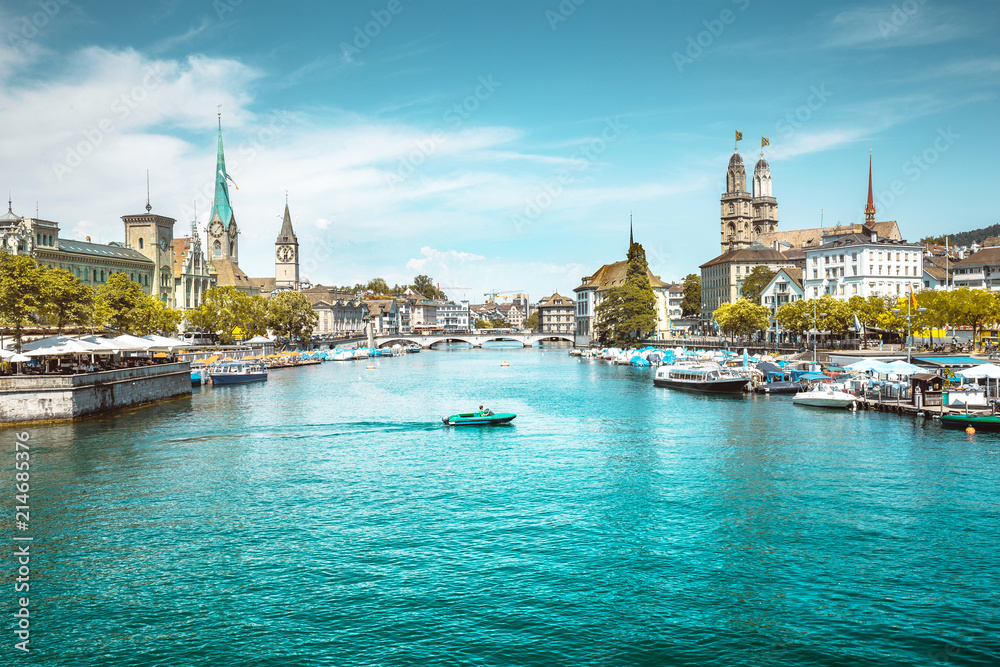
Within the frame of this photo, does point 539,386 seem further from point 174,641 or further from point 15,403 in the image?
point 174,641

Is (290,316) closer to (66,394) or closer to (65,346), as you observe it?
(65,346)

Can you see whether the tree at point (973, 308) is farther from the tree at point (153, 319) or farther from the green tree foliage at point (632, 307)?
the tree at point (153, 319)

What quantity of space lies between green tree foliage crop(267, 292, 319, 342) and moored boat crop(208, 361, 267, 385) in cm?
4660

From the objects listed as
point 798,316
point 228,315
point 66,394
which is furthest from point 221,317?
point 798,316

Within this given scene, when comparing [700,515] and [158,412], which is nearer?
[700,515]

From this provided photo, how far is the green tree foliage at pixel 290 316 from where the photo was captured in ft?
463

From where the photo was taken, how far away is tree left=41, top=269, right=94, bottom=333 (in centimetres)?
6925

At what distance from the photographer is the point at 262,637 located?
18.6 meters

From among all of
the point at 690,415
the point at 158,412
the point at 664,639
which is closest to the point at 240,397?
the point at 158,412

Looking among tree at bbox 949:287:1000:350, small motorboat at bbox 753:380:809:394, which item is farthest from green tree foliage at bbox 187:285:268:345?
tree at bbox 949:287:1000:350

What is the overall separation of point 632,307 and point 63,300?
98747 millimetres

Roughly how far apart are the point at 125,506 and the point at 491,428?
25812 mm

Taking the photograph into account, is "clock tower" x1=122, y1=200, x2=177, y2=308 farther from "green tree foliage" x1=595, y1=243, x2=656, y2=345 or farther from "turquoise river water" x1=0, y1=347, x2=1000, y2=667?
"turquoise river water" x1=0, y1=347, x2=1000, y2=667

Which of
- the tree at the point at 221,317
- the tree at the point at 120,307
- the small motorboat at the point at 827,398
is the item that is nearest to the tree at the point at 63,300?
the tree at the point at 120,307
